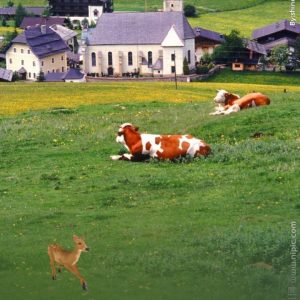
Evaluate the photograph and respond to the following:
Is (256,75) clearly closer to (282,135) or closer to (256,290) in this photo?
(282,135)

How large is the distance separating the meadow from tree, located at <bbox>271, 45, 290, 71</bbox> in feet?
88.9

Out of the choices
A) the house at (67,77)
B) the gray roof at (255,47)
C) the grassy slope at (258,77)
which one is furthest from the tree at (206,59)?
the house at (67,77)

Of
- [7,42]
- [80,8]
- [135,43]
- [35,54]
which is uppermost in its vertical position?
[80,8]

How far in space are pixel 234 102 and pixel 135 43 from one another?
281ft

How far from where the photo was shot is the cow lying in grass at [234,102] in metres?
26.0

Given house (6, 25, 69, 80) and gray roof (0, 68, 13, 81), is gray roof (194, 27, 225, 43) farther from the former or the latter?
gray roof (0, 68, 13, 81)

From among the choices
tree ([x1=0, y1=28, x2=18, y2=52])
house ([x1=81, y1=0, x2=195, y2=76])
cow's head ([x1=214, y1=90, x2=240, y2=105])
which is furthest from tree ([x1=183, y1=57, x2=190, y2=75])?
cow's head ([x1=214, y1=90, x2=240, y2=105])

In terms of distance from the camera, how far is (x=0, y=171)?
20391 mm

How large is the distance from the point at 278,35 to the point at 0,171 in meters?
97.6

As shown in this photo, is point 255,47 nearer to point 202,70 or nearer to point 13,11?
point 202,70

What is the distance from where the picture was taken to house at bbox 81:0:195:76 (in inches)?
4296

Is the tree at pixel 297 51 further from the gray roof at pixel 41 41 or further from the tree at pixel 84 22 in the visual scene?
the tree at pixel 84 22

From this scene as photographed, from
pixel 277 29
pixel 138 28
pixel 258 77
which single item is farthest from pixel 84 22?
pixel 258 77

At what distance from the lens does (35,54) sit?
10538 centimetres
